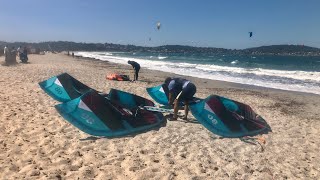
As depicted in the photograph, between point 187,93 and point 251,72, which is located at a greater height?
point 187,93

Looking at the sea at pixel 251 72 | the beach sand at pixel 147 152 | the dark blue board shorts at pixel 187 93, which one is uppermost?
the dark blue board shorts at pixel 187 93

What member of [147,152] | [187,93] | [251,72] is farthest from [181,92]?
[251,72]

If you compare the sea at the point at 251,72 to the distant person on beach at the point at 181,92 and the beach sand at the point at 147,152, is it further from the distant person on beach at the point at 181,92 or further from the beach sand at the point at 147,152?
the beach sand at the point at 147,152

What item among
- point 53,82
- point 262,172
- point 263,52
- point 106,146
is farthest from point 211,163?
point 263,52

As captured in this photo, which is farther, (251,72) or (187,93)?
(251,72)

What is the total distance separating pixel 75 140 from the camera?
689 cm

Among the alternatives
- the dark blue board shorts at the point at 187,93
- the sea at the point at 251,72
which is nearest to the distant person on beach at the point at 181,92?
the dark blue board shorts at the point at 187,93

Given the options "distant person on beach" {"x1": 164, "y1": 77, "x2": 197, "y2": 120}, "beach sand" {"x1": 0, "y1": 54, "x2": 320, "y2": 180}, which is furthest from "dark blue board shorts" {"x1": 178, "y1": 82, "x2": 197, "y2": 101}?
"beach sand" {"x1": 0, "y1": 54, "x2": 320, "y2": 180}

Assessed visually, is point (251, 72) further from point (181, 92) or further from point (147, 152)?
point (147, 152)

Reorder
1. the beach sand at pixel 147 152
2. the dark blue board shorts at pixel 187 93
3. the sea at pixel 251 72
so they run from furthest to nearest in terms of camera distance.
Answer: the sea at pixel 251 72, the dark blue board shorts at pixel 187 93, the beach sand at pixel 147 152

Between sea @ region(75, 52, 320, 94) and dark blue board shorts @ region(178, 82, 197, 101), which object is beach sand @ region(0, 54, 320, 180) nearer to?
dark blue board shorts @ region(178, 82, 197, 101)

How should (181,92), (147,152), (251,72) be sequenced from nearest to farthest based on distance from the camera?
(147,152), (181,92), (251,72)

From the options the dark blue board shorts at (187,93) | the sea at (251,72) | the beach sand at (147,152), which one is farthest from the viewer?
the sea at (251,72)

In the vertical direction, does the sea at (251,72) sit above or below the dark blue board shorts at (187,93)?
below
